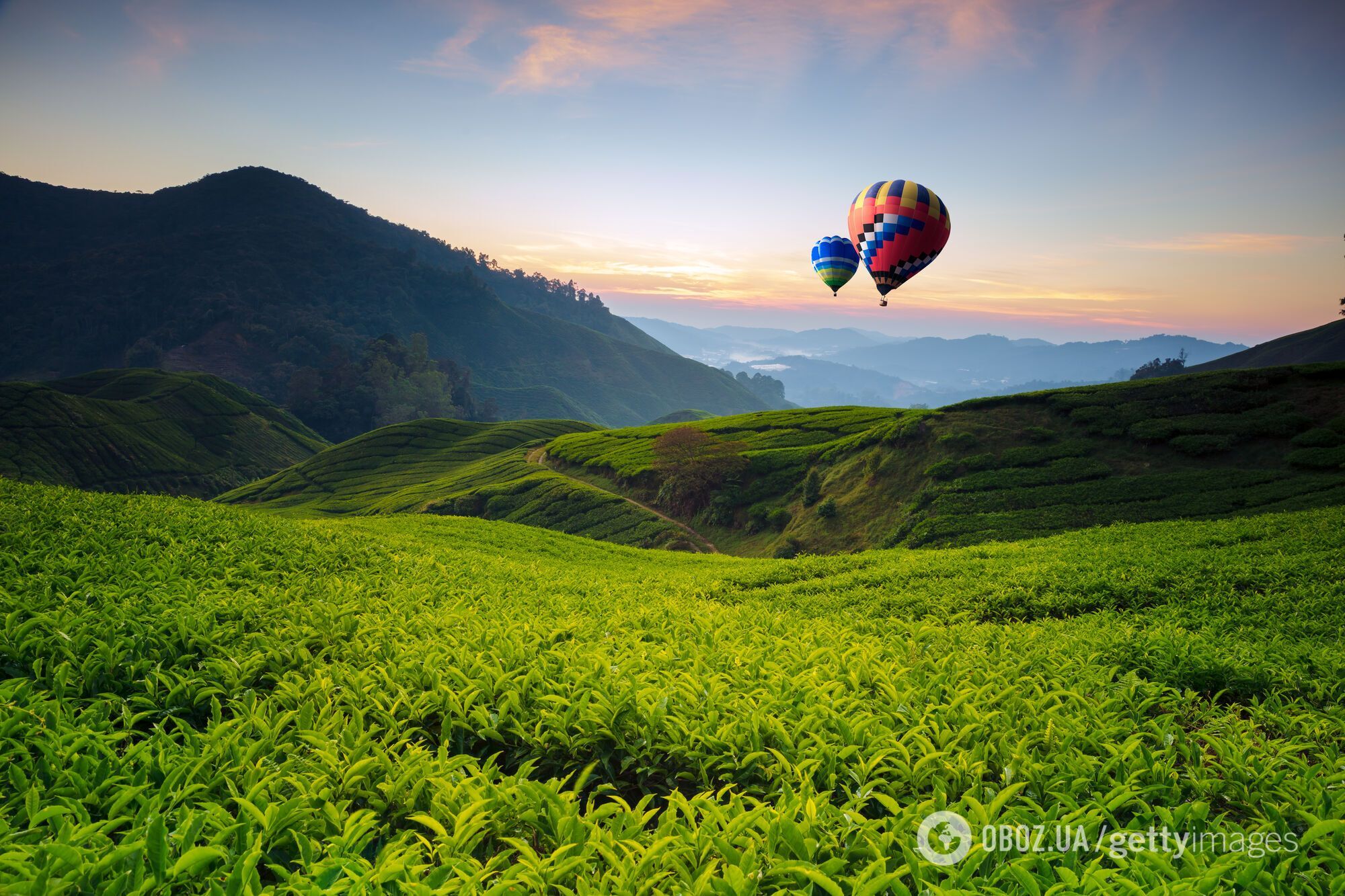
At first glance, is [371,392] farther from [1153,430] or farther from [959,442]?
[1153,430]

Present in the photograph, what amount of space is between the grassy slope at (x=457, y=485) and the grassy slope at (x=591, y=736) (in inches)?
1229

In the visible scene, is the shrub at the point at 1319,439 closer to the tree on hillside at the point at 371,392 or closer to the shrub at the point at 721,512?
the shrub at the point at 721,512

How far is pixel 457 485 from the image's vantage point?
64.2 m

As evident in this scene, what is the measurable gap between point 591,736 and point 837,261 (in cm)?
4058

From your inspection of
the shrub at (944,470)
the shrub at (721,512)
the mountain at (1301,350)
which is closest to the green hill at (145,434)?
the shrub at (721,512)

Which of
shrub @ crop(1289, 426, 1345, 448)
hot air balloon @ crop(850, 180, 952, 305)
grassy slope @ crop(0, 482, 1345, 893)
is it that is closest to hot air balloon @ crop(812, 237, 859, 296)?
hot air balloon @ crop(850, 180, 952, 305)

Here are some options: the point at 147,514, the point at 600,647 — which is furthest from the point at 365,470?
the point at 600,647

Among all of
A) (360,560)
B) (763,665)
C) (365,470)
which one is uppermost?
(763,665)

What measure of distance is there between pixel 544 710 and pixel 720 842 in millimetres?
1868

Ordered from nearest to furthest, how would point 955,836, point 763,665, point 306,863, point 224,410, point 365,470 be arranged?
1. point 306,863
2. point 955,836
3. point 763,665
4. point 365,470
5. point 224,410

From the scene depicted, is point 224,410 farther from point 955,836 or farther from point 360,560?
point 955,836

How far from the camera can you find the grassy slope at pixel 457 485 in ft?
142

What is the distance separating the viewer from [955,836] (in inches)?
129

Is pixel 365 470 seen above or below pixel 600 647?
below
